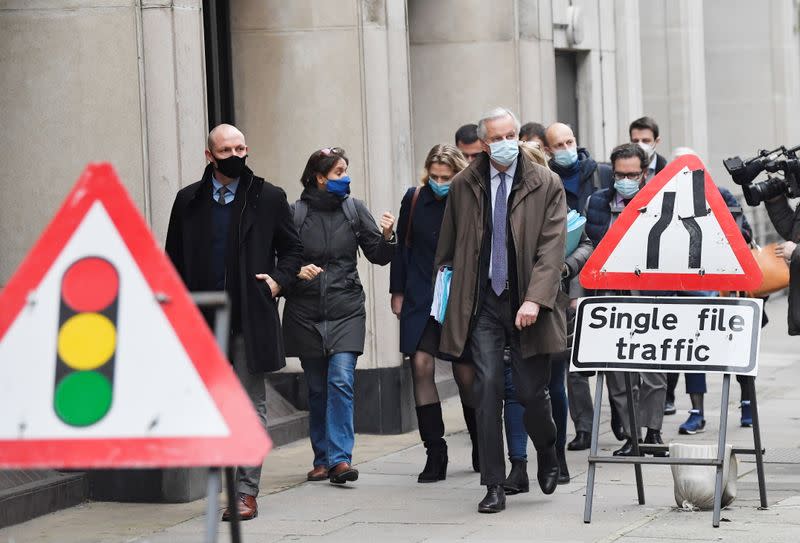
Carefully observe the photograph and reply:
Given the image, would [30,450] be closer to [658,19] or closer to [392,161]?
[392,161]

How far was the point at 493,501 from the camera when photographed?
816cm

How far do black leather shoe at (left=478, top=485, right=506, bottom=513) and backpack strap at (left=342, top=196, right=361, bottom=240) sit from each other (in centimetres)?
190

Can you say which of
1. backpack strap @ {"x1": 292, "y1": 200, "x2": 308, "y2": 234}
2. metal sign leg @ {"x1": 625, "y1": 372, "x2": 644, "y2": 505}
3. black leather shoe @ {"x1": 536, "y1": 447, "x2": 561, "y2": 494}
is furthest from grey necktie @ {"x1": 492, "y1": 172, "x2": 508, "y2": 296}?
backpack strap @ {"x1": 292, "y1": 200, "x2": 308, "y2": 234}

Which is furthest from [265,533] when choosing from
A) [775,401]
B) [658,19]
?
[658,19]

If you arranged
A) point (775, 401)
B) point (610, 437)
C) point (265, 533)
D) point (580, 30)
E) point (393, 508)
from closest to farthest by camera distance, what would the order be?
1. point (265, 533)
2. point (393, 508)
3. point (610, 437)
4. point (775, 401)
5. point (580, 30)

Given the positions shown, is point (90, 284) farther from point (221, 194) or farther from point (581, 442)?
point (581, 442)

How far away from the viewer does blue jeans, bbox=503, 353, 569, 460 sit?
8789 millimetres

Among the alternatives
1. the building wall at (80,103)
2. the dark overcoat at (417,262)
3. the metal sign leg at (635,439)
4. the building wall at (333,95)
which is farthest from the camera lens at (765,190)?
the building wall at (333,95)

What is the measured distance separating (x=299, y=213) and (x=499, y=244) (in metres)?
1.54

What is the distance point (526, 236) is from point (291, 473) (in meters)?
2.41

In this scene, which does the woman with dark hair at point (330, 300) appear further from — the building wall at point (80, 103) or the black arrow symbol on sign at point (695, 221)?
the black arrow symbol on sign at point (695, 221)

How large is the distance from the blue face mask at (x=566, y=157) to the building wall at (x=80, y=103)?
2.66 meters

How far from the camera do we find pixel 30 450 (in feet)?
14.4

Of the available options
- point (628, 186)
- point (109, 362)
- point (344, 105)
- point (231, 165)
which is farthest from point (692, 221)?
point (109, 362)
